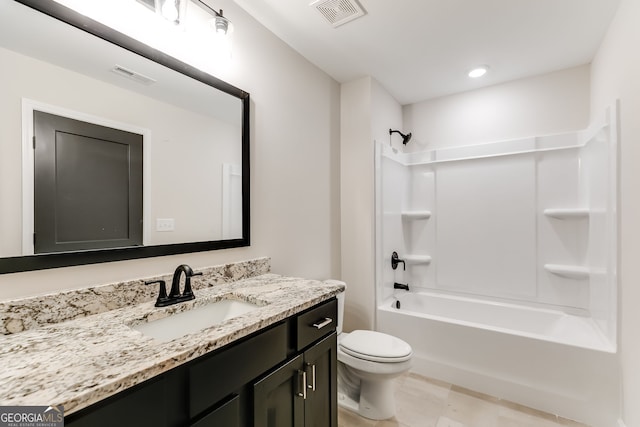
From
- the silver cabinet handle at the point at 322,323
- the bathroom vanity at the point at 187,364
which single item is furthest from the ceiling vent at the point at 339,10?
the silver cabinet handle at the point at 322,323

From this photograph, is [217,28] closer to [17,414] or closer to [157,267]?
[157,267]

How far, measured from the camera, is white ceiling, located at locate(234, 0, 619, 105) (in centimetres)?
168

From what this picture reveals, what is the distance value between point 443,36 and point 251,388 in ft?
7.63

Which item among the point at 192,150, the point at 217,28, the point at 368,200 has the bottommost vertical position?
the point at 368,200

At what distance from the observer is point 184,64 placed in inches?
55.1

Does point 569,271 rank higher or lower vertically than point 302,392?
higher

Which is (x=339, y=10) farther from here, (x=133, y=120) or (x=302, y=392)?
(x=302, y=392)

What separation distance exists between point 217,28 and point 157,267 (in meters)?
1.20

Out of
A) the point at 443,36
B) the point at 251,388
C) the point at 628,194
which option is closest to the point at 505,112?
the point at 443,36

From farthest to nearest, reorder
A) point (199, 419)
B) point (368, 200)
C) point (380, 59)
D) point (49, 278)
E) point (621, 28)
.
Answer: point (368, 200), point (380, 59), point (621, 28), point (49, 278), point (199, 419)

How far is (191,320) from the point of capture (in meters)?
1.21

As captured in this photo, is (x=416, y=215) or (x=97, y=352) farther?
(x=416, y=215)

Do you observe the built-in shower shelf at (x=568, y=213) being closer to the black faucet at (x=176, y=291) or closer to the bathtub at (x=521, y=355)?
the bathtub at (x=521, y=355)

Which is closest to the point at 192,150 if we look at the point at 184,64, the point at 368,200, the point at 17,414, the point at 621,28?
the point at 184,64
